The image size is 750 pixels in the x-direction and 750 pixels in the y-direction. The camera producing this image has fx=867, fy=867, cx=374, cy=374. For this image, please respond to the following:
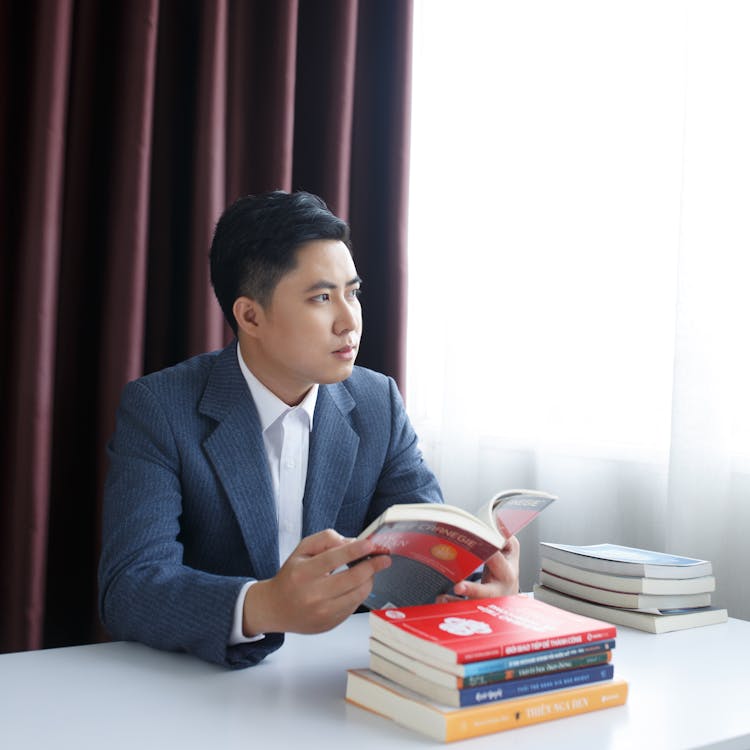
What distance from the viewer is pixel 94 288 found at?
2.08m

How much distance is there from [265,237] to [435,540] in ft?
2.44

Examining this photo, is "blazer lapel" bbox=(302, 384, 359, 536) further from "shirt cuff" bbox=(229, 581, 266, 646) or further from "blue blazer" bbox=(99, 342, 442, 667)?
"shirt cuff" bbox=(229, 581, 266, 646)

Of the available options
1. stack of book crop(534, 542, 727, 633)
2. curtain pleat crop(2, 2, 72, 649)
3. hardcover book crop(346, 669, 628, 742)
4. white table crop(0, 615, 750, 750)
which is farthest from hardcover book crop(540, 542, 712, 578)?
curtain pleat crop(2, 2, 72, 649)

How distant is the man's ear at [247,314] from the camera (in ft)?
5.21

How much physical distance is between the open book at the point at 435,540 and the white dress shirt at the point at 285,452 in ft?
1.28

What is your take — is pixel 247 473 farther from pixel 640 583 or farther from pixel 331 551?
pixel 640 583

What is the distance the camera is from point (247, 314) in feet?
5.26

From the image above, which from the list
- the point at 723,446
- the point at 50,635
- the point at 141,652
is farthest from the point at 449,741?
the point at 50,635

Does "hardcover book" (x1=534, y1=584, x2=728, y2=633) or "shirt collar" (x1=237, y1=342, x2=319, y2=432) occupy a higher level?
"shirt collar" (x1=237, y1=342, x2=319, y2=432)

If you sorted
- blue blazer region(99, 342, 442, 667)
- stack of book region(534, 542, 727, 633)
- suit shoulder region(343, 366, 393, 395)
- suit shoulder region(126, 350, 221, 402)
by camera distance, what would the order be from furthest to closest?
suit shoulder region(343, 366, 393, 395)
suit shoulder region(126, 350, 221, 402)
stack of book region(534, 542, 727, 633)
blue blazer region(99, 342, 442, 667)

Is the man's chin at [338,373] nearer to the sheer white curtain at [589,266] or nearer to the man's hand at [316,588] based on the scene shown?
the man's hand at [316,588]

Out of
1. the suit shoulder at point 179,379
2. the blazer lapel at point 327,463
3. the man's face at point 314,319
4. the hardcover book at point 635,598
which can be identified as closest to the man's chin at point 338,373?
the man's face at point 314,319

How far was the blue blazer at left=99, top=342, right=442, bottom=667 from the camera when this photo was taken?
44.6 inches

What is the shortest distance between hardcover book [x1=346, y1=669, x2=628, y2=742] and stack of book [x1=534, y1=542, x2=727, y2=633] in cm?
37
